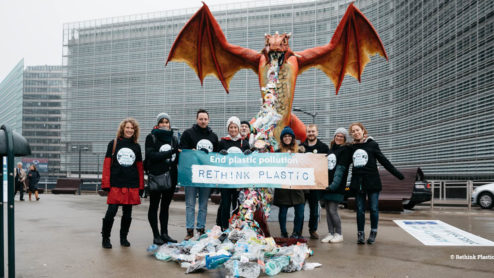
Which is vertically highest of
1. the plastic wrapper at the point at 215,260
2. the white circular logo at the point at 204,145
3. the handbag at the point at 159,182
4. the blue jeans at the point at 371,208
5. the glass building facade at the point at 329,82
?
the glass building facade at the point at 329,82

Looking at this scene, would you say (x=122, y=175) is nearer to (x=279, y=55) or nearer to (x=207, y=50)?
(x=279, y=55)

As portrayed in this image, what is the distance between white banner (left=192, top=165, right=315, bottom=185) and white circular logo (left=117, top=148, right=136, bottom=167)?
76cm

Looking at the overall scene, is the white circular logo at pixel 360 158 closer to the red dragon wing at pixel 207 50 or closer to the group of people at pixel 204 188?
the group of people at pixel 204 188

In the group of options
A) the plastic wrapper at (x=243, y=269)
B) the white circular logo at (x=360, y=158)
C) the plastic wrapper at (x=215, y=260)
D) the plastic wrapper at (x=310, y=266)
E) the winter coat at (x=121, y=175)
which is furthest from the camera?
the white circular logo at (x=360, y=158)

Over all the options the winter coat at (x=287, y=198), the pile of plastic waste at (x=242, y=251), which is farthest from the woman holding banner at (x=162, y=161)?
the winter coat at (x=287, y=198)

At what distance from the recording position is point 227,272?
3.63 m

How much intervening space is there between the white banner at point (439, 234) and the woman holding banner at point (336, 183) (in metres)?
1.22

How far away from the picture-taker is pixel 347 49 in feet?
22.0

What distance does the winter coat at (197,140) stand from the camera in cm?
531

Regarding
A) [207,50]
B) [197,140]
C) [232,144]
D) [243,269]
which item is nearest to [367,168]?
[232,144]

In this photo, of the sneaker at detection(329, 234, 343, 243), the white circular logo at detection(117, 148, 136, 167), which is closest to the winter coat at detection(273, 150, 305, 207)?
the sneaker at detection(329, 234, 343, 243)

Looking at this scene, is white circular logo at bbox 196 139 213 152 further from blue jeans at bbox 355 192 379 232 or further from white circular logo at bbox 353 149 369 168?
blue jeans at bbox 355 192 379 232

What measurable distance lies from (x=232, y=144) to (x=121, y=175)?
5.15ft

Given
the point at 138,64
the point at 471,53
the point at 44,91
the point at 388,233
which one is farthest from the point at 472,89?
the point at 44,91
